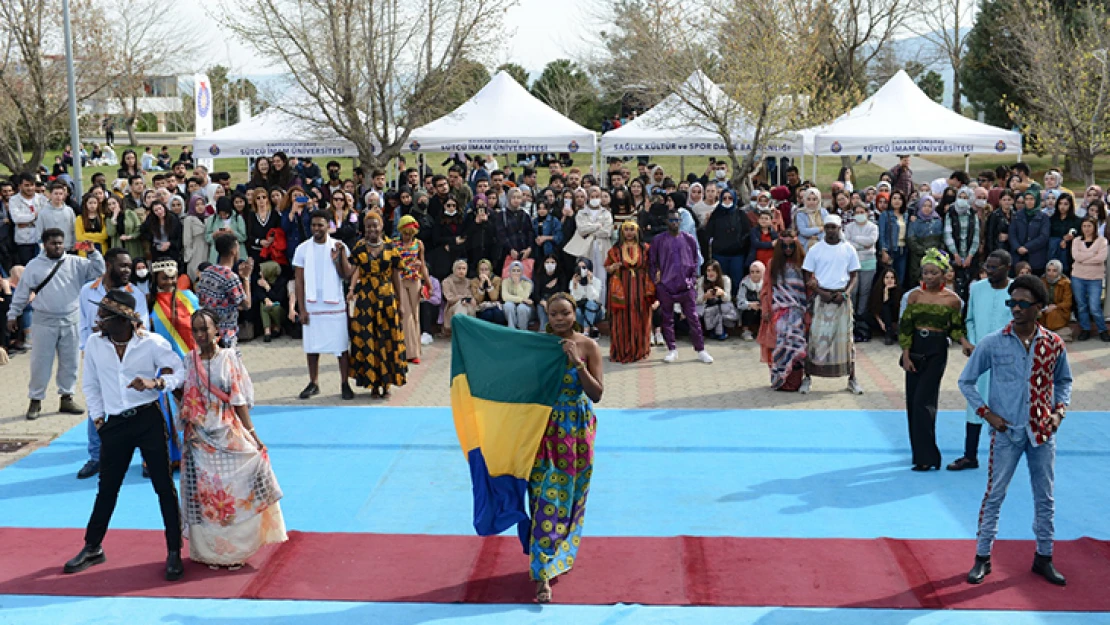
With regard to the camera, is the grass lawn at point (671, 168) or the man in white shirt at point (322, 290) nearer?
the man in white shirt at point (322, 290)

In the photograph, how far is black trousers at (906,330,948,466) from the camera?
9.52 meters

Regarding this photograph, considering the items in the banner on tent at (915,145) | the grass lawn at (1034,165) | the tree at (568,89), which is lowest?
the grass lawn at (1034,165)

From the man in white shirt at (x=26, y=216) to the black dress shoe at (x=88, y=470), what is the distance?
6243 millimetres

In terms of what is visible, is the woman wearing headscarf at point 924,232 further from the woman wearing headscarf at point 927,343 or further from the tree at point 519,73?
the tree at point 519,73

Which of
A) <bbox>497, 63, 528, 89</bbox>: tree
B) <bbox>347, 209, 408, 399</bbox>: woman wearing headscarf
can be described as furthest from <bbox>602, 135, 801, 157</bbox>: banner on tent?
<bbox>497, 63, 528, 89</bbox>: tree

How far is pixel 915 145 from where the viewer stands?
808 inches

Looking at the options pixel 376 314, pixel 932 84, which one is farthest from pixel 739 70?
pixel 932 84

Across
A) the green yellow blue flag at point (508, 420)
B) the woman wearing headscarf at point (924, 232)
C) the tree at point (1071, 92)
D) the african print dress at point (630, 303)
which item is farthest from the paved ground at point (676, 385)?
the tree at point (1071, 92)

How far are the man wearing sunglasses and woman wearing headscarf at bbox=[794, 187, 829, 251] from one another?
6793 mm

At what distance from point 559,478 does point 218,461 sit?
6.94ft

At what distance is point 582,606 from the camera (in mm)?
6961

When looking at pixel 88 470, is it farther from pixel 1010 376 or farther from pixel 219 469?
pixel 1010 376

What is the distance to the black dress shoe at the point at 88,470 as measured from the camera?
9570 mm

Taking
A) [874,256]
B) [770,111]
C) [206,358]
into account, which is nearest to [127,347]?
[206,358]
